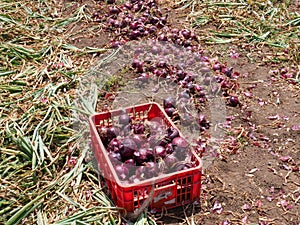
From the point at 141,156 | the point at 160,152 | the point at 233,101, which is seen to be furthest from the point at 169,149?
the point at 233,101

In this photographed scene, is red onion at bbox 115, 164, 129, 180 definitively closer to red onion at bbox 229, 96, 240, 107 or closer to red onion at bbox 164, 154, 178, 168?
red onion at bbox 164, 154, 178, 168

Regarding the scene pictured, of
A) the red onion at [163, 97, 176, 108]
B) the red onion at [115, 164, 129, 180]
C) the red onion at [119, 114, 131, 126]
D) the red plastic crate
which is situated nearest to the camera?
the red plastic crate

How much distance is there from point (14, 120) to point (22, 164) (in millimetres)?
433

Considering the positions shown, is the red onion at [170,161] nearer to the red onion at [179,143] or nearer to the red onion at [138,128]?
the red onion at [179,143]

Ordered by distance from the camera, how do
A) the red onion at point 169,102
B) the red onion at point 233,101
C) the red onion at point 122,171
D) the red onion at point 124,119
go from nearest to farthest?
the red onion at point 122,171, the red onion at point 124,119, the red onion at point 169,102, the red onion at point 233,101

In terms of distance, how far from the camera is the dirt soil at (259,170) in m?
2.55

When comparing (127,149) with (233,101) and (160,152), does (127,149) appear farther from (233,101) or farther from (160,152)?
(233,101)

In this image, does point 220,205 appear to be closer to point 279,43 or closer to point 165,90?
point 165,90

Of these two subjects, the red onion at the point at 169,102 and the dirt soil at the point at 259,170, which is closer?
the dirt soil at the point at 259,170

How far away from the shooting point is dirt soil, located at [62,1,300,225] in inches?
100

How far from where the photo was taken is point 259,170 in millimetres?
2828

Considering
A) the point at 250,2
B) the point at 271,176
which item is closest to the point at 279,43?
the point at 250,2

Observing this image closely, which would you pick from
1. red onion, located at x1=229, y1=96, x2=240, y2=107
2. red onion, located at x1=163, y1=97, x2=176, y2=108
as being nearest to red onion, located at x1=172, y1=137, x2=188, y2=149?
red onion, located at x1=163, y1=97, x2=176, y2=108

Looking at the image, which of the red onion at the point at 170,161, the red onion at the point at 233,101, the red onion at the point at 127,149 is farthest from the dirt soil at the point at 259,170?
the red onion at the point at 127,149
